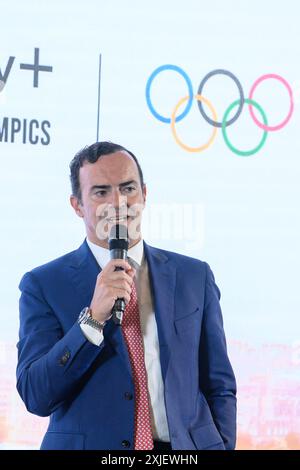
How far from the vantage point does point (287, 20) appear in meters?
3.49

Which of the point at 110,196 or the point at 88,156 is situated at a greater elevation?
the point at 88,156

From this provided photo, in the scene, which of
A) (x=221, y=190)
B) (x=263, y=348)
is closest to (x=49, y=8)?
(x=221, y=190)

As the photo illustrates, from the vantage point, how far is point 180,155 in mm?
3289

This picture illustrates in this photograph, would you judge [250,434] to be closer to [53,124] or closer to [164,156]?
[164,156]

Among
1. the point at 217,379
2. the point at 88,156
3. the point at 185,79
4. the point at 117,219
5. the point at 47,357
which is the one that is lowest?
the point at 217,379

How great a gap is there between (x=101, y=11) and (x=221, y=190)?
0.91 metres

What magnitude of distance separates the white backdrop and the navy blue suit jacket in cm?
86

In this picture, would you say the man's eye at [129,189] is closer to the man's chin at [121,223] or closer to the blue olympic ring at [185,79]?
the man's chin at [121,223]

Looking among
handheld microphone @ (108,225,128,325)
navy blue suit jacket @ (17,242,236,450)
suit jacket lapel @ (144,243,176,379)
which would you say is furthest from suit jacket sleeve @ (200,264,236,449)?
handheld microphone @ (108,225,128,325)

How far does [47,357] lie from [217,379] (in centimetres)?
55

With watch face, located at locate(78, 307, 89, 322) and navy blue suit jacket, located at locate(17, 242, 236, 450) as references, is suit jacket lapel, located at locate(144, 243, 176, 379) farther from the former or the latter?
watch face, located at locate(78, 307, 89, 322)

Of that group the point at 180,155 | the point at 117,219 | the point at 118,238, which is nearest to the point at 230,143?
the point at 180,155

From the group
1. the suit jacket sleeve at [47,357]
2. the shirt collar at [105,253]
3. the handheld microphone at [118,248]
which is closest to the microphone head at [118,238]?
the handheld microphone at [118,248]

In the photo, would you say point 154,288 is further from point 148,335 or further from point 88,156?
point 88,156
